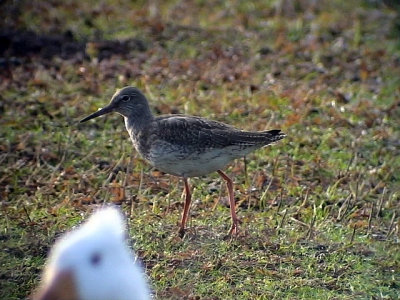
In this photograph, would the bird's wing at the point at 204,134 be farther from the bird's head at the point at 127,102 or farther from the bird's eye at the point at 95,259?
the bird's eye at the point at 95,259

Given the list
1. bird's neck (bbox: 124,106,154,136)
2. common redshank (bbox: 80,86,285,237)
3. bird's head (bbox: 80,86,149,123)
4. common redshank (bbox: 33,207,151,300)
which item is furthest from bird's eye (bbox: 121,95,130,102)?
common redshank (bbox: 33,207,151,300)

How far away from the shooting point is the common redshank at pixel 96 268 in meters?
3.44

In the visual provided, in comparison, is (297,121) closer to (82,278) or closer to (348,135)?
(348,135)

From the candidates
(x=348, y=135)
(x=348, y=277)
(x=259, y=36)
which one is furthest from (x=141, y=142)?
(x=259, y=36)

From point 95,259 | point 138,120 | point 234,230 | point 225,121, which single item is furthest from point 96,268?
point 225,121

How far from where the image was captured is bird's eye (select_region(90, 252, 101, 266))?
3.42 metres

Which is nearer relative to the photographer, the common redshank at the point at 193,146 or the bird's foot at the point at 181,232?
the bird's foot at the point at 181,232

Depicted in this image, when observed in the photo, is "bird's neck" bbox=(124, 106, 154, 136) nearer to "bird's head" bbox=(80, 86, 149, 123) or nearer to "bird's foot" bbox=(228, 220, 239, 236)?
"bird's head" bbox=(80, 86, 149, 123)

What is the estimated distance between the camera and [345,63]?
1106cm

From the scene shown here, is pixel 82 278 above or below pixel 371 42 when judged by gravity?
above

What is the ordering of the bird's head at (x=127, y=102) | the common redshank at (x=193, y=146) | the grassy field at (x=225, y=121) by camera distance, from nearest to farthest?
the grassy field at (x=225, y=121) < the common redshank at (x=193, y=146) < the bird's head at (x=127, y=102)

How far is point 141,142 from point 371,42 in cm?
542

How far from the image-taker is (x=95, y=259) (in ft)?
11.3

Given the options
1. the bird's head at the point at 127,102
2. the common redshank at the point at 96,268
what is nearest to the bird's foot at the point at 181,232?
the bird's head at the point at 127,102
